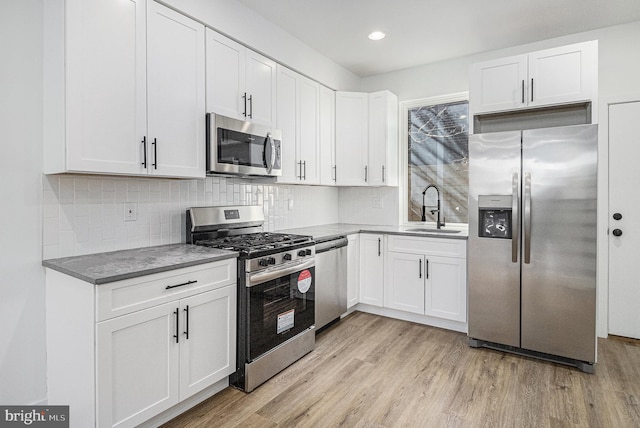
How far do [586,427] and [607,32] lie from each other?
10.6 feet

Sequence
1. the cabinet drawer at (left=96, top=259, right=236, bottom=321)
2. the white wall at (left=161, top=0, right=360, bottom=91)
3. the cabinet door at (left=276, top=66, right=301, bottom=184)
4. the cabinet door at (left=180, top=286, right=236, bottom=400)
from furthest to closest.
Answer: the cabinet door at (left=276, top=66, right=301, bottom=184)
the white wall at (left=161, top=0, right=360, bottom=91)
the cabinet door at (left=180, top=286, right=236, bottom=400)
the cabinet drawer at (left=96, top=259, right=236, bottom=321)

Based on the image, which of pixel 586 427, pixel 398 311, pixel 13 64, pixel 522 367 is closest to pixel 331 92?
pixel 398 311

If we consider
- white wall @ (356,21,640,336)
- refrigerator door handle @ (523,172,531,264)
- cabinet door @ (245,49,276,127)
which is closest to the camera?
refrigerator door handle @ (523,172,531,264)

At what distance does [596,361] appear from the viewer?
256 cm

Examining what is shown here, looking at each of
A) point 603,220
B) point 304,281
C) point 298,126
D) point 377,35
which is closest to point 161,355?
point 304,281

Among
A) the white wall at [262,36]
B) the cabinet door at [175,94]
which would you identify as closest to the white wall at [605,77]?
the white wall at [262,36]

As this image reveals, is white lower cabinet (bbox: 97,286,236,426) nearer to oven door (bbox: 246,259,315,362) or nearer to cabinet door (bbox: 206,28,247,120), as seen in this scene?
oven door (bbox: 246,259,315,362)

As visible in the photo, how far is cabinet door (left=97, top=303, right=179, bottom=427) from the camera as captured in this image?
1629 millimetres

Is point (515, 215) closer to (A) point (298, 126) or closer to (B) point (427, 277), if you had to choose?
(B) point (427, 277)

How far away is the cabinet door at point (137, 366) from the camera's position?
1.63 metres

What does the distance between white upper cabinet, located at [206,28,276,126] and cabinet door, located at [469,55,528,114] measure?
1.74 metres

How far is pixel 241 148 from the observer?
8.68ft

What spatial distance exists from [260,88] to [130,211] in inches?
55.1

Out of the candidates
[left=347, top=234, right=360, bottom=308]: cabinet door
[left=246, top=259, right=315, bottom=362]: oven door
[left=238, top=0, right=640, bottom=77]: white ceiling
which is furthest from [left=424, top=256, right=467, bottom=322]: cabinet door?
[left=238, top=0, right=640, bottom=77]: white ceiling
